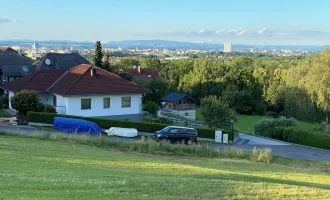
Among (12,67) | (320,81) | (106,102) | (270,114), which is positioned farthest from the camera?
(270,114)

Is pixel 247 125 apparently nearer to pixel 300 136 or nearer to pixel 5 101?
pixel 300 136

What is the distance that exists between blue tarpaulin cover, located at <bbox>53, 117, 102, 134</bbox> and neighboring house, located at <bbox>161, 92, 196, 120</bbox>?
44.6 metres

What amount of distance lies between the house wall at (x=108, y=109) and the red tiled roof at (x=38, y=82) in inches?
227

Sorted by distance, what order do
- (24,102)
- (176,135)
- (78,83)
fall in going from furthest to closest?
(78,83), (24,102), (176,135)

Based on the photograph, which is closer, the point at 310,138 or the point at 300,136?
the point at 310,138

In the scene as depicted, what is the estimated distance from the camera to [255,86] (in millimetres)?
92062

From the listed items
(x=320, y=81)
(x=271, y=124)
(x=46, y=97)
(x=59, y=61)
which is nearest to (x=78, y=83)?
(x=46, y=97)

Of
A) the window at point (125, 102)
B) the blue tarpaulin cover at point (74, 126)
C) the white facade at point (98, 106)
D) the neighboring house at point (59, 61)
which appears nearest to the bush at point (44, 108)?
the white facade at point (98, 106)

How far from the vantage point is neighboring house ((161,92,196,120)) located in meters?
75.5

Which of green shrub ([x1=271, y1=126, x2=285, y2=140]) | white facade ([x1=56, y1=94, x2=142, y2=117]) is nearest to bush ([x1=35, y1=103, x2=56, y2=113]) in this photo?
white facade ([x1=56, y1=94, x2=142, y2=117])

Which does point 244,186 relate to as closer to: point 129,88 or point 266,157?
point 266,157

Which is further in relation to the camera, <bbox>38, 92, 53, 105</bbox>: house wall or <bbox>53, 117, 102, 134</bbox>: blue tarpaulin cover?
<bbox>38, 92, 53, 105</bbox>: house wall

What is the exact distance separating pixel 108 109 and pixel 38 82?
1030 cm

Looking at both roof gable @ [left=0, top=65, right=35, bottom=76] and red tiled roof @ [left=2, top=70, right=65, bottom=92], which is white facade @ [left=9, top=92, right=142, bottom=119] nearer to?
red tiled roof @ [left=2, top=70, right=65, bottom=92]
